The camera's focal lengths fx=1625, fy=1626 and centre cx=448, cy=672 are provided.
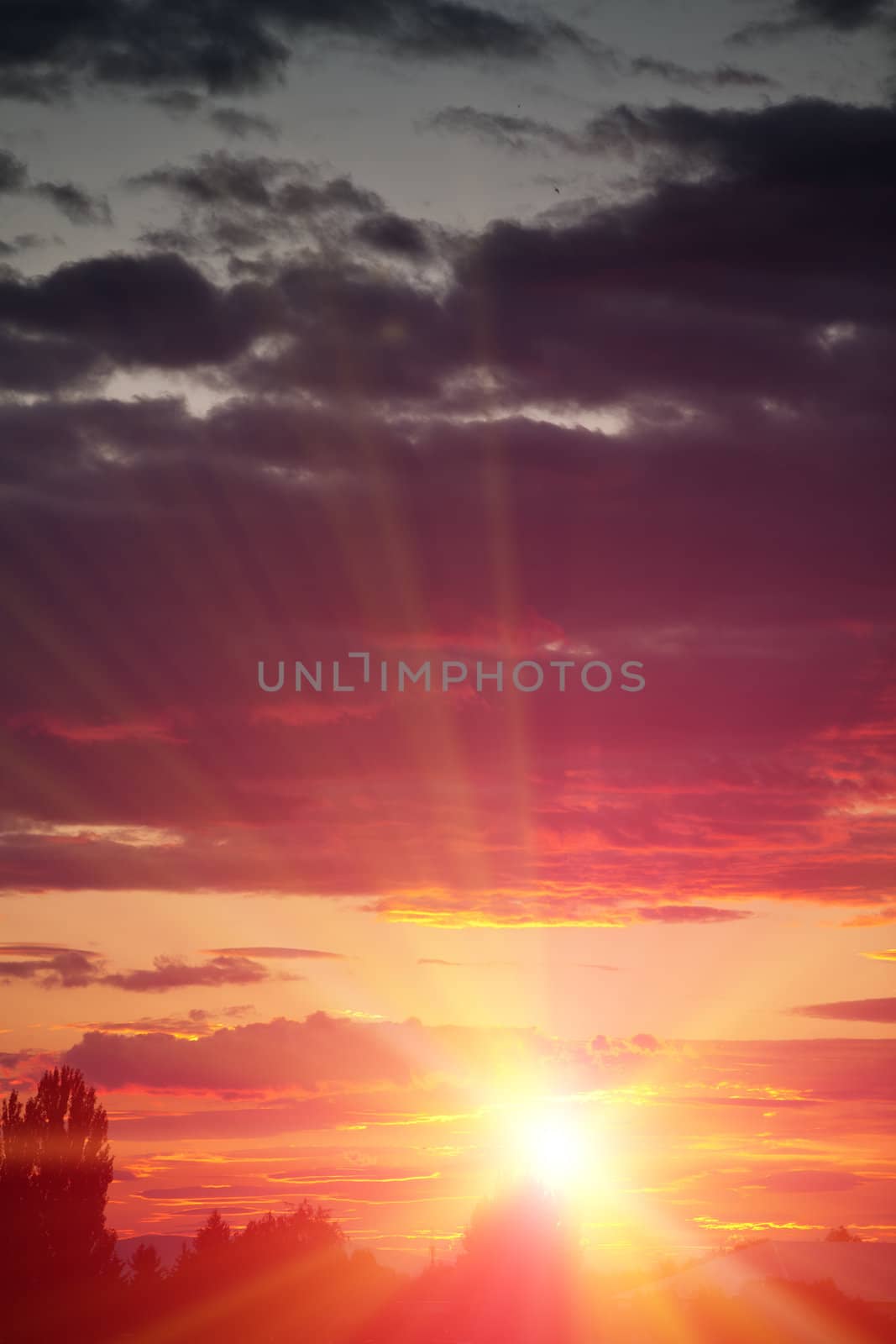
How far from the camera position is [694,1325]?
15975cm

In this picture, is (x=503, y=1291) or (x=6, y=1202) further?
(x=503, y=1291)

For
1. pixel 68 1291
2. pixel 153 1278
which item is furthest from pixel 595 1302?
pixel 68 1291

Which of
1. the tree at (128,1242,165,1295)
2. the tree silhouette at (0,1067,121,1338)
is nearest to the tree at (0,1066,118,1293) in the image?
the tree silhouette at (0,1067,121,1338)

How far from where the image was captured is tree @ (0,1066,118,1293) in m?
134

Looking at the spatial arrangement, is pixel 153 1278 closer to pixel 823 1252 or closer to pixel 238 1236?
pixel 238 1236

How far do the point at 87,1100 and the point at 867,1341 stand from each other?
74135mm

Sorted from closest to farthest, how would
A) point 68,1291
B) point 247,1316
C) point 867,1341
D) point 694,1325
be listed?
point 68,1291 < point 867,1341 < point 694,1325 < point 247,1316

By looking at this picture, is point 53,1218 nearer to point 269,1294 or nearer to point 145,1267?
point 145,1267

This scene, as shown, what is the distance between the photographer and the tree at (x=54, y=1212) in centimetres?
13438

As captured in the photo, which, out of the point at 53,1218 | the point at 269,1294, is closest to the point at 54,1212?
the point at 53,1218

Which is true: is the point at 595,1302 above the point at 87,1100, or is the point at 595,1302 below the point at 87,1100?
below

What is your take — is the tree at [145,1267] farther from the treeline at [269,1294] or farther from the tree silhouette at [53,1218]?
the tree silhouette at [53,1218]

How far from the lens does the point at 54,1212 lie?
13450 centimetres

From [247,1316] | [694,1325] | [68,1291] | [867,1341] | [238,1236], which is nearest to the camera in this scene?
[68,1291]
